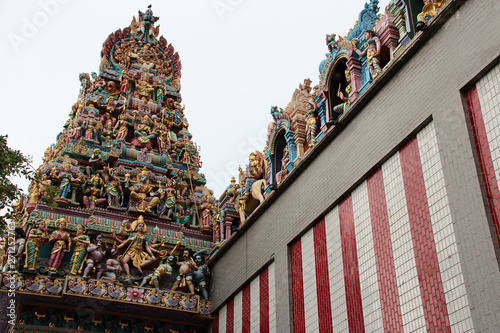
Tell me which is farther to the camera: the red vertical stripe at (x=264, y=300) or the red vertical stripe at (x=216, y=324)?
the red vertical stripe at (x=216, y=324)

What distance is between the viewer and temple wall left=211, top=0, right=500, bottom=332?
39.7 ft

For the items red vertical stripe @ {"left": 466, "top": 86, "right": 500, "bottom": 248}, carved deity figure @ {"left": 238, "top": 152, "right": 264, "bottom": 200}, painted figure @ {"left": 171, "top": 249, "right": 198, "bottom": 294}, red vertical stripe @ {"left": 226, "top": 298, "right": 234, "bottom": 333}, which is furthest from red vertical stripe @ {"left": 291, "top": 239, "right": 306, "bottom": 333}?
red vertical stripe @ {"left": 466, "top": 86, "right": 500, "bottom": 248}

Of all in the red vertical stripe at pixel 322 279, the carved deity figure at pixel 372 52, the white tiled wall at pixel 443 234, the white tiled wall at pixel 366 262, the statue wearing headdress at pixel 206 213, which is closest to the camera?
the white tiled wall at pixel 443 234

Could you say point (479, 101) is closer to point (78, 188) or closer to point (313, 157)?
point (313, 157)

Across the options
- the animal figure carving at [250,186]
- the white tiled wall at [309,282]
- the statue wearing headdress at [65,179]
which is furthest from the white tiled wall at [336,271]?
the statue wearing headdress at [65,179]

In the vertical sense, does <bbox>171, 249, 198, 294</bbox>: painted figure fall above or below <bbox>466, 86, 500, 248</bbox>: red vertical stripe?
above

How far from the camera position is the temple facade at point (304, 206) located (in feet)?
41.8

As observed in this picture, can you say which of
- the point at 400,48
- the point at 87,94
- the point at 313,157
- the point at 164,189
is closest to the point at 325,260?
the point at 313,157

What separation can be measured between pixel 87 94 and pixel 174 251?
975 cm

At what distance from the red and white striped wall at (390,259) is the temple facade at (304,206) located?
0.04 m

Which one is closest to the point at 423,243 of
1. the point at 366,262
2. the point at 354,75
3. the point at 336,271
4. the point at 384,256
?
the point at 384,256

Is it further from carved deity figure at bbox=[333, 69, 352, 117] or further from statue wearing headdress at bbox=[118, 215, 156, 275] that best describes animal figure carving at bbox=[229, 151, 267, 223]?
carved deity figure at bbox=[333, 69, 352, 117]

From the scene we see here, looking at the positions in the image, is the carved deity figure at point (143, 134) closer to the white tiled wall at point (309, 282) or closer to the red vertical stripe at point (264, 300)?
the red vertical stripe at point (264, 300)

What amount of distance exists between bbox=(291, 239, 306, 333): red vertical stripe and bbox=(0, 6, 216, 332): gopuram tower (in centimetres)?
559
